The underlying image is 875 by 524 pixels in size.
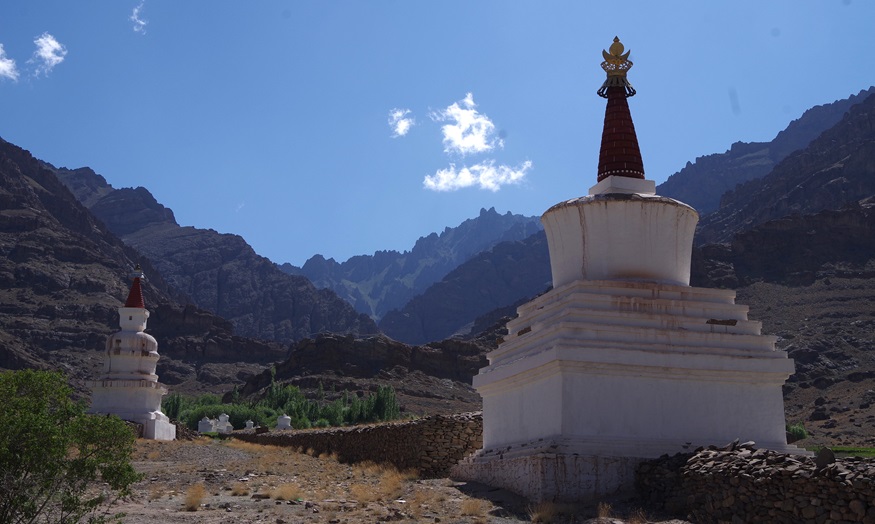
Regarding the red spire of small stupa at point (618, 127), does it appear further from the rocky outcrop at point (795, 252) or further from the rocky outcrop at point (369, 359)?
the rocky outcrop at point (795, 252)

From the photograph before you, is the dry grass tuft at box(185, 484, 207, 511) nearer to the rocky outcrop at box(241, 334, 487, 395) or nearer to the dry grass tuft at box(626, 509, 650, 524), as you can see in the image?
the dry grass tuft at box(626, 509, 650, 524)

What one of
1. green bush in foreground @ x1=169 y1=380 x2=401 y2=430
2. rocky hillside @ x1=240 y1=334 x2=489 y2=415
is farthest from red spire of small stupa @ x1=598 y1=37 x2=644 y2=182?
rocky hillside @ x1=240 y1=334 x2=489 y2=415

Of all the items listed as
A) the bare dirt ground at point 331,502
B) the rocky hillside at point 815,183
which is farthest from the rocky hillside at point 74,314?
the bare dirt ground at point 331,502

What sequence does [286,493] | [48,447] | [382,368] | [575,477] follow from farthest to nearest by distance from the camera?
[382,368] → [286,493] → [575,477] → [48,447]

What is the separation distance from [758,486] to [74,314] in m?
111

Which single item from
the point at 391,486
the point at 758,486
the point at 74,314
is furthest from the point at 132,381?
the point at 74,314

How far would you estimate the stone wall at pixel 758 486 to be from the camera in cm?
1064

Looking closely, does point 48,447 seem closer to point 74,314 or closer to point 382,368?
point 382,368

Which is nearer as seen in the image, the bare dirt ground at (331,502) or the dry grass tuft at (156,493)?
the bare dirt ground at (331,502)

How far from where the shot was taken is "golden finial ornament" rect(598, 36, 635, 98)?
66.9 feet

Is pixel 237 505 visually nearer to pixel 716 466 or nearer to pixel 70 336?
pixel 716 466

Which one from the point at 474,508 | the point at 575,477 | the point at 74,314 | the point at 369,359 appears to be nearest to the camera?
the point at 474,508

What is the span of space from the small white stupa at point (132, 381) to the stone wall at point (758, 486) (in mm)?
33809

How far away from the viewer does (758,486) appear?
476 inches
